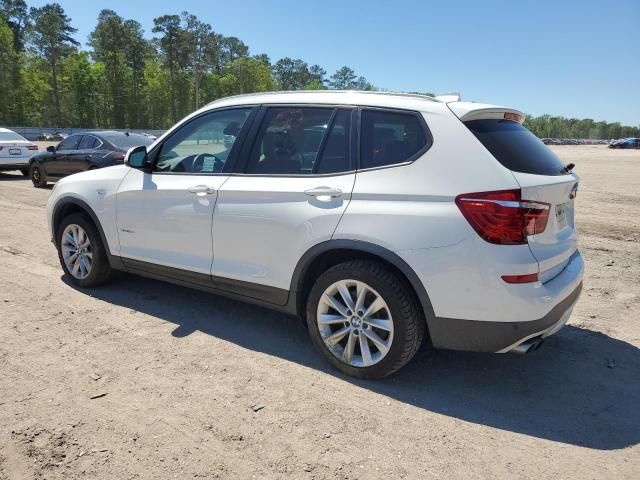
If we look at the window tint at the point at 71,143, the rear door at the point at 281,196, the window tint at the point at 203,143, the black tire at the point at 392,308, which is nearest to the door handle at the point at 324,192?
the rear door at the point at 281,196

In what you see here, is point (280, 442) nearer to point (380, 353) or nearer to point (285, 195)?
point (380, 353)

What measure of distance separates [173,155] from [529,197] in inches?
119

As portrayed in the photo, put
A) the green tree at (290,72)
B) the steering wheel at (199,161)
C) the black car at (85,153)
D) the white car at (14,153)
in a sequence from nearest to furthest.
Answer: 1. the steering wheel at (199,161)
2. the black car at (85,153)
3. the white car at (14,153)
4. the green tree at (290,72)

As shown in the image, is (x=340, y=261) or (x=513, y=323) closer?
(x=513, y=323)

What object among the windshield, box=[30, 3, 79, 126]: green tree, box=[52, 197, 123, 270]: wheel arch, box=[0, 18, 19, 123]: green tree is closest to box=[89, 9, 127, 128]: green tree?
box=[30, 3, 79, 126]: green tree

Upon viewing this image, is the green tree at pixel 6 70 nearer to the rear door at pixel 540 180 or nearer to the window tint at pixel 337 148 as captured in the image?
the window tint at pixel 337 148

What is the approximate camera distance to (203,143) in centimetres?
423

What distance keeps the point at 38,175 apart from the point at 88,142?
291 centimetres

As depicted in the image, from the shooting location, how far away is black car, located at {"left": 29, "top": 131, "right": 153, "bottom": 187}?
1134 cm

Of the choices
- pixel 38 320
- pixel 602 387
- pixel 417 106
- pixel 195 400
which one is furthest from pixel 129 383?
pixel 602 387

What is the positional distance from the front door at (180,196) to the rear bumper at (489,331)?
194 centimetres

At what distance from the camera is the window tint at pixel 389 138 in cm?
316

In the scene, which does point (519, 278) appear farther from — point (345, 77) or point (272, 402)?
point (345, 77)

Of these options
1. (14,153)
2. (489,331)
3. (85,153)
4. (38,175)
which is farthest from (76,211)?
(14,153)
